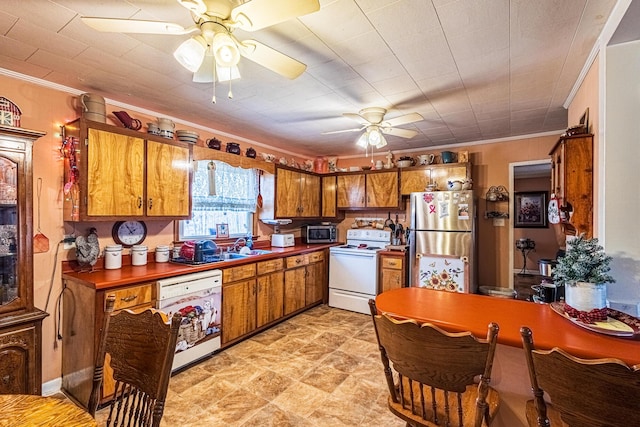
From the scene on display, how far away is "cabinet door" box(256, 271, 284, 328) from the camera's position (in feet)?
11.6

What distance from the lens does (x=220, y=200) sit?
12.9 ft

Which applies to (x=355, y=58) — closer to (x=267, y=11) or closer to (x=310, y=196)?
(x=267, y=11)

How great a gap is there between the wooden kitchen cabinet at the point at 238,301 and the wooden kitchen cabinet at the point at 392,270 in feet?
5.99

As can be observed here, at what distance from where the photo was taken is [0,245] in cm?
201

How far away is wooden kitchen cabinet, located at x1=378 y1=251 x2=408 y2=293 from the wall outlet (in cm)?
343

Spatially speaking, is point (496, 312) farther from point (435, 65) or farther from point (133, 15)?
point (133, 15)

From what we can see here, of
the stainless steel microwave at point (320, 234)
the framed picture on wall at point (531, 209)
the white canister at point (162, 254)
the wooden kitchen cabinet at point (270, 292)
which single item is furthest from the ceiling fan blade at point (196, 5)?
the framed picture on wall at point (531, 209)

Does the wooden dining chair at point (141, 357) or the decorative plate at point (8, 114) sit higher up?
the decorative plate at point (8, 114)

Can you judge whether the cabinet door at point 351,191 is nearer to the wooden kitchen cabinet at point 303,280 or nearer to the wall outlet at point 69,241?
the wooden kitchen cabinet at point 303,280

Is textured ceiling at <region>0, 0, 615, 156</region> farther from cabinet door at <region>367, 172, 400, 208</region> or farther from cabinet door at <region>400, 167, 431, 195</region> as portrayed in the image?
cabinet door at <region>367, 172, 400, 208</region>

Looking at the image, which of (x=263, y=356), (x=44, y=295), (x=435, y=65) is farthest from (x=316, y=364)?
(x=435, y=65)

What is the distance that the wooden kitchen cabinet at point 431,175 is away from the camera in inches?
166

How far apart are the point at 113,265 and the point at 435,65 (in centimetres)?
311

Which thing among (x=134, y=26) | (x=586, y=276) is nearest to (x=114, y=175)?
(x=134, y=26)
